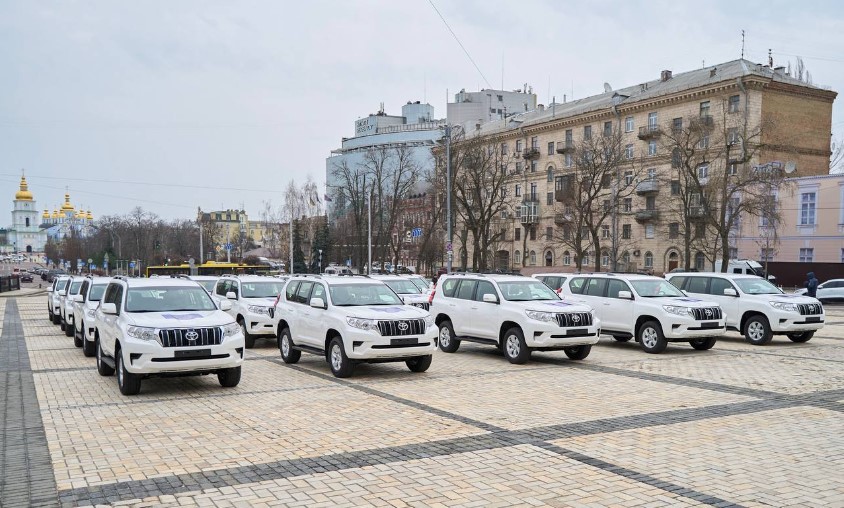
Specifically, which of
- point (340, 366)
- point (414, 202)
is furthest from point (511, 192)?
point (340, 366)

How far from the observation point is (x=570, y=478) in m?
6.52

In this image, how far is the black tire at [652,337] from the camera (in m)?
16.2

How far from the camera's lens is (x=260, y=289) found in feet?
62.8

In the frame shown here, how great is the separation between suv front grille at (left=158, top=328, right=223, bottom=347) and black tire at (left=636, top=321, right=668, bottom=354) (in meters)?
10.2

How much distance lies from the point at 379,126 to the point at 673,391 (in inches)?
4886

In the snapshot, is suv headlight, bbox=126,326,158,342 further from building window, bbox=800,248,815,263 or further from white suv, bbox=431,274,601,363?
building window, bbox=800,248,815,263

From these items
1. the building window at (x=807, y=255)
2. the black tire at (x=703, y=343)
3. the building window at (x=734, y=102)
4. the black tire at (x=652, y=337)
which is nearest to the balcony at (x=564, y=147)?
the building window at (x=734, y=102)

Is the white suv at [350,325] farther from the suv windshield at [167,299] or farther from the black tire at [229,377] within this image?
the suv windshield at [167,299]

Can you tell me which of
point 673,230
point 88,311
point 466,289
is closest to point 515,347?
point 466,289

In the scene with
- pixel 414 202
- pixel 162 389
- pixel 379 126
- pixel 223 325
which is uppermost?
pixel 379 126

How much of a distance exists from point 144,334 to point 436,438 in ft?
16.7

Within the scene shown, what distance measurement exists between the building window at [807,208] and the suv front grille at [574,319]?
41.2m

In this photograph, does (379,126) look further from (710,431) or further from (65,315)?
(710,431)

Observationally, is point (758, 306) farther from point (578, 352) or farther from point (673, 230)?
point (673, 230)
